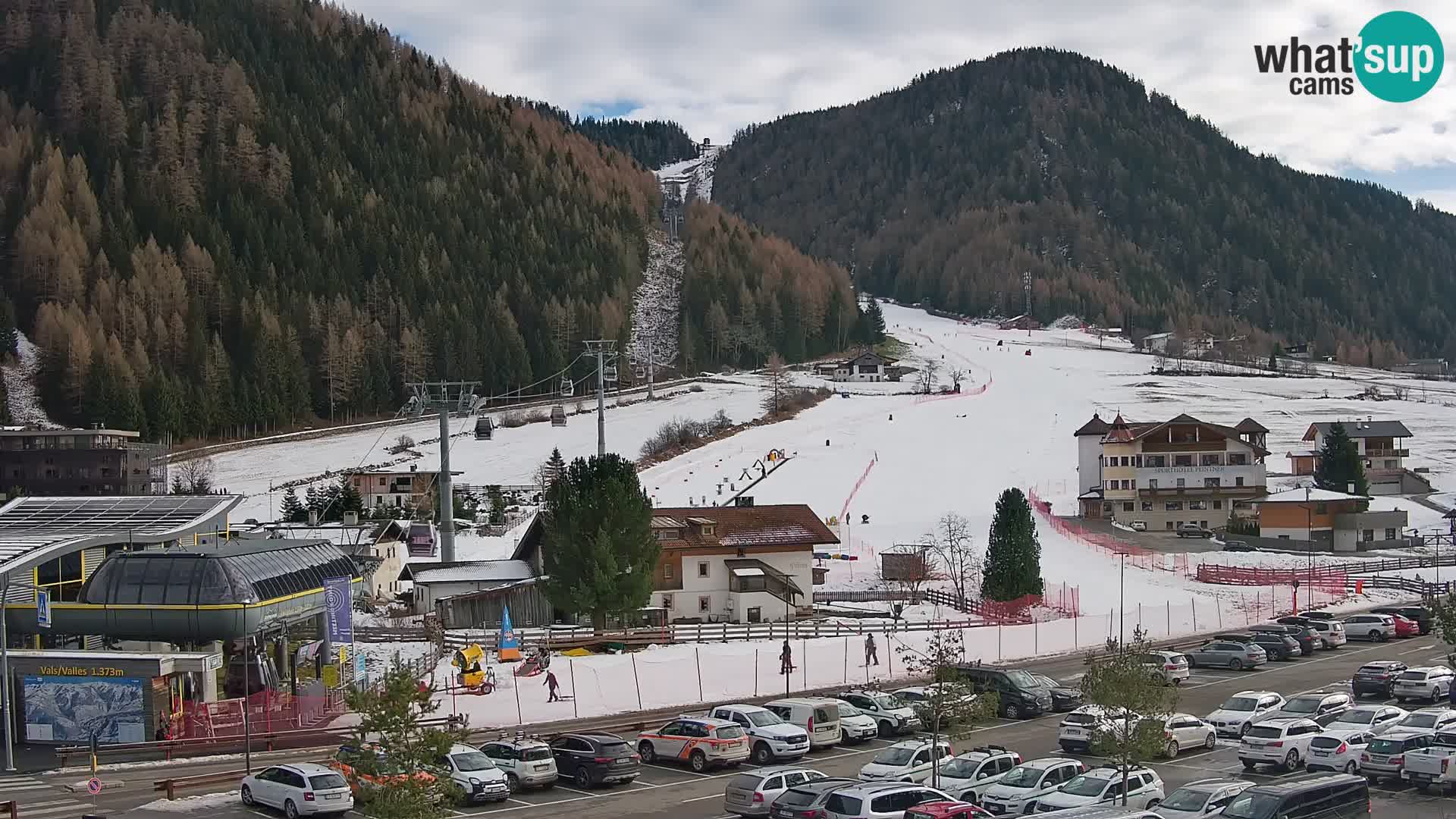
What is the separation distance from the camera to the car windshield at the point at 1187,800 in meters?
23.0

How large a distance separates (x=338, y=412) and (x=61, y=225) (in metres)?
42.0

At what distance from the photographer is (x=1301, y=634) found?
150 ft

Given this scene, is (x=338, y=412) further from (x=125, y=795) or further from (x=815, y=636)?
(x=125, y=795)

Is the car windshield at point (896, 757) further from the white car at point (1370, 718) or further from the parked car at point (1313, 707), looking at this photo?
the parked car at point (1313, 707)

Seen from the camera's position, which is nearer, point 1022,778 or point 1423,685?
point 1022,778

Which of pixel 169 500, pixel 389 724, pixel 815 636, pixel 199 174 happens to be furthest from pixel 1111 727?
pixel 199 174

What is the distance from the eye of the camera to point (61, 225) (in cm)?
15950

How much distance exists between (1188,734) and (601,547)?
20.9 m

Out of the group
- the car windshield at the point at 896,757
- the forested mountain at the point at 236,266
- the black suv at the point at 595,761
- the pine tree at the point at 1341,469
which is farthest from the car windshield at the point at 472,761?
the forested mountain at the point at 236,266

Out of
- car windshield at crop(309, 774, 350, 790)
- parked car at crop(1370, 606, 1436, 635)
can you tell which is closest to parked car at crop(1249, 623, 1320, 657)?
parked car at crop(1370, 606, 1436, 635)

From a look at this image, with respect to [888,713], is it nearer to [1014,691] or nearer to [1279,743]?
[1014,691]

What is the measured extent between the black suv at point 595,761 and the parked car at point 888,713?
6858 mm

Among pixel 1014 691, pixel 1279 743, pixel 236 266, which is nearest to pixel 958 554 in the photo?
pixel 1014 691

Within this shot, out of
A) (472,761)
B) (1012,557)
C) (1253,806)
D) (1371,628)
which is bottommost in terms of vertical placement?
(1371,628)
